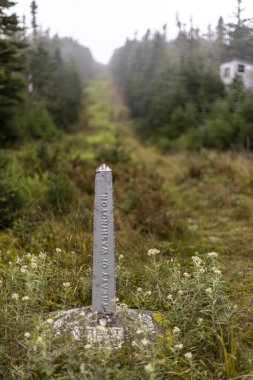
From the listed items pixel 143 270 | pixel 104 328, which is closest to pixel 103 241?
pixel 104 328

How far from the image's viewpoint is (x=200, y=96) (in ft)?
84.3

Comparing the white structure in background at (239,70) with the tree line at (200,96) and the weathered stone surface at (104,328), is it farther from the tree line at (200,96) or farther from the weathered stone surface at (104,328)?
the weathered stone surface at (104,328)

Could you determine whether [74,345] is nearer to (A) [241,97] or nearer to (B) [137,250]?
(B) [137,250]

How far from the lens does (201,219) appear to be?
966 cm

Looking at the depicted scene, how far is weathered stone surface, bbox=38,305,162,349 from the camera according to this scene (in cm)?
298

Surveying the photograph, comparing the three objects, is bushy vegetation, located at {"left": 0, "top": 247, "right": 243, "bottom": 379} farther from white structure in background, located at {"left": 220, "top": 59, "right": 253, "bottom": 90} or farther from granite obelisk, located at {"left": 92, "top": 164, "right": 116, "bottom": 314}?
white structure in background, located at {"left": 220, "top": 59, "right": 253, "bottom": 90}

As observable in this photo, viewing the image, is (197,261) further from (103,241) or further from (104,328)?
(104,328)

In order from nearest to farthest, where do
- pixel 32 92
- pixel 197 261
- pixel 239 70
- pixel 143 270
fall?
pixel 197 261, pixel 143 270, pixel 239 70, pixel 32 92

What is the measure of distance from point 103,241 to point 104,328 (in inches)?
38.0

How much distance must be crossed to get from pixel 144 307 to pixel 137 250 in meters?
1.91

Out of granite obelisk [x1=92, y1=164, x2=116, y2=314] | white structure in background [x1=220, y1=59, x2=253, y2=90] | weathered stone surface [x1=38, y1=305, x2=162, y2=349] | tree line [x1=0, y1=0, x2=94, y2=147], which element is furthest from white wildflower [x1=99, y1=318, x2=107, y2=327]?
white structure in background [x1=220, y1=59, x2=253, y2=90]

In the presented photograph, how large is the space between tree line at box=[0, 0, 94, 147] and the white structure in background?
35.0ft

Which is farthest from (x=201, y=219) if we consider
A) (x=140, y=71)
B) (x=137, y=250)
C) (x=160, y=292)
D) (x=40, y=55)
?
(x=140, y=71)

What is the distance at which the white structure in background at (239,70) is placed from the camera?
64.8ft
